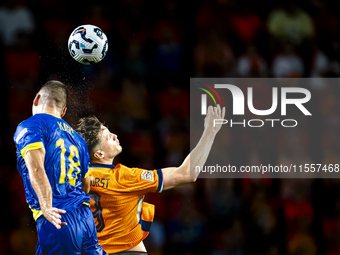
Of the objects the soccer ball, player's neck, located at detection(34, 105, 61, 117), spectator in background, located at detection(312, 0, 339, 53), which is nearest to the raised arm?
player's neck, located at detection(34, 105, 61, 117)

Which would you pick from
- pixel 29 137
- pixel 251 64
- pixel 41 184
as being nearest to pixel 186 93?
pixel 251 64

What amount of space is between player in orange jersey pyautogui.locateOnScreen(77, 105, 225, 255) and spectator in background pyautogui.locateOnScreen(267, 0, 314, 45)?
14.5 feet

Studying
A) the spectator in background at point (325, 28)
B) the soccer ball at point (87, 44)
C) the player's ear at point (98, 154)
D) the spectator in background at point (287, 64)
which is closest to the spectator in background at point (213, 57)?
the spectator in background at point (287, 64)

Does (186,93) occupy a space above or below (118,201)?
above

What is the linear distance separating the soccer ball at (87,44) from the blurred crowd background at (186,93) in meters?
1.22

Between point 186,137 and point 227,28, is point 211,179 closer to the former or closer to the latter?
point 186,137

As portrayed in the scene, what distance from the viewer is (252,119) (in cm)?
848

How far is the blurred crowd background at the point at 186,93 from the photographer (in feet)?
24.7

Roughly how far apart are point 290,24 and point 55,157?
21.2ft

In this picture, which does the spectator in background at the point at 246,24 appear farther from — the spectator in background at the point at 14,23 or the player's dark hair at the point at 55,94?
the player's dark hair at the point at 55,94

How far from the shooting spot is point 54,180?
4.11 metres

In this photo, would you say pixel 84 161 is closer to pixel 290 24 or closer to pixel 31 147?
pixel 31 147

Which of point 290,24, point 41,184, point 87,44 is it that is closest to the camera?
point 41,184

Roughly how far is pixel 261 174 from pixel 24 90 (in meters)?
4.31
